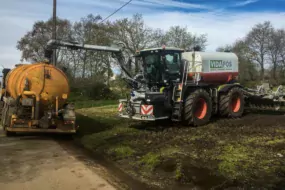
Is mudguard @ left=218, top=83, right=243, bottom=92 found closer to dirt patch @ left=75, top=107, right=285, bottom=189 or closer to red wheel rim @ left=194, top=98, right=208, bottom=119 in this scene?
red wheel rim @ left=194, top=98, right=208, bottom=119

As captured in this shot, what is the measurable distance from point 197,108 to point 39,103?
553 cm

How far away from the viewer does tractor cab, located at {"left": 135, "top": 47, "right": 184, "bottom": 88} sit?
1122cm

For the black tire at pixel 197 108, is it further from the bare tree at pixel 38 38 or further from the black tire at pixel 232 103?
the bare tree at pixel 38 38

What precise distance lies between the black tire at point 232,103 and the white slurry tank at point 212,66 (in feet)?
2.01

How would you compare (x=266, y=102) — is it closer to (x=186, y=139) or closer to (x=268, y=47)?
(x=186, y=139)

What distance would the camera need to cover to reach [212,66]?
12281 mm

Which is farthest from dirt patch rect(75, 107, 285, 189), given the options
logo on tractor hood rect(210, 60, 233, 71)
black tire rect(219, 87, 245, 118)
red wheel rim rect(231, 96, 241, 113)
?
logo on tractor hood rect(210, 60, 233, 71)

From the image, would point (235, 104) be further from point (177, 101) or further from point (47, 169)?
point (47, 169)

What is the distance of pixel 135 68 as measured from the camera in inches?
509

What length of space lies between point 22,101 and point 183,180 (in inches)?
228

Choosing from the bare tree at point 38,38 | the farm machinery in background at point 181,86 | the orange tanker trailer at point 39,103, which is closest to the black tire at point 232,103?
the farm machinery in background at point 181,86

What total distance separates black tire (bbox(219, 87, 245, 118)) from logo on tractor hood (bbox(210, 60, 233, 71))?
2.98ft

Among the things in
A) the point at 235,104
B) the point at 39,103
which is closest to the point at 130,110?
the point at 39,103

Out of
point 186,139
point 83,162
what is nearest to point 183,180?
point 83,162
